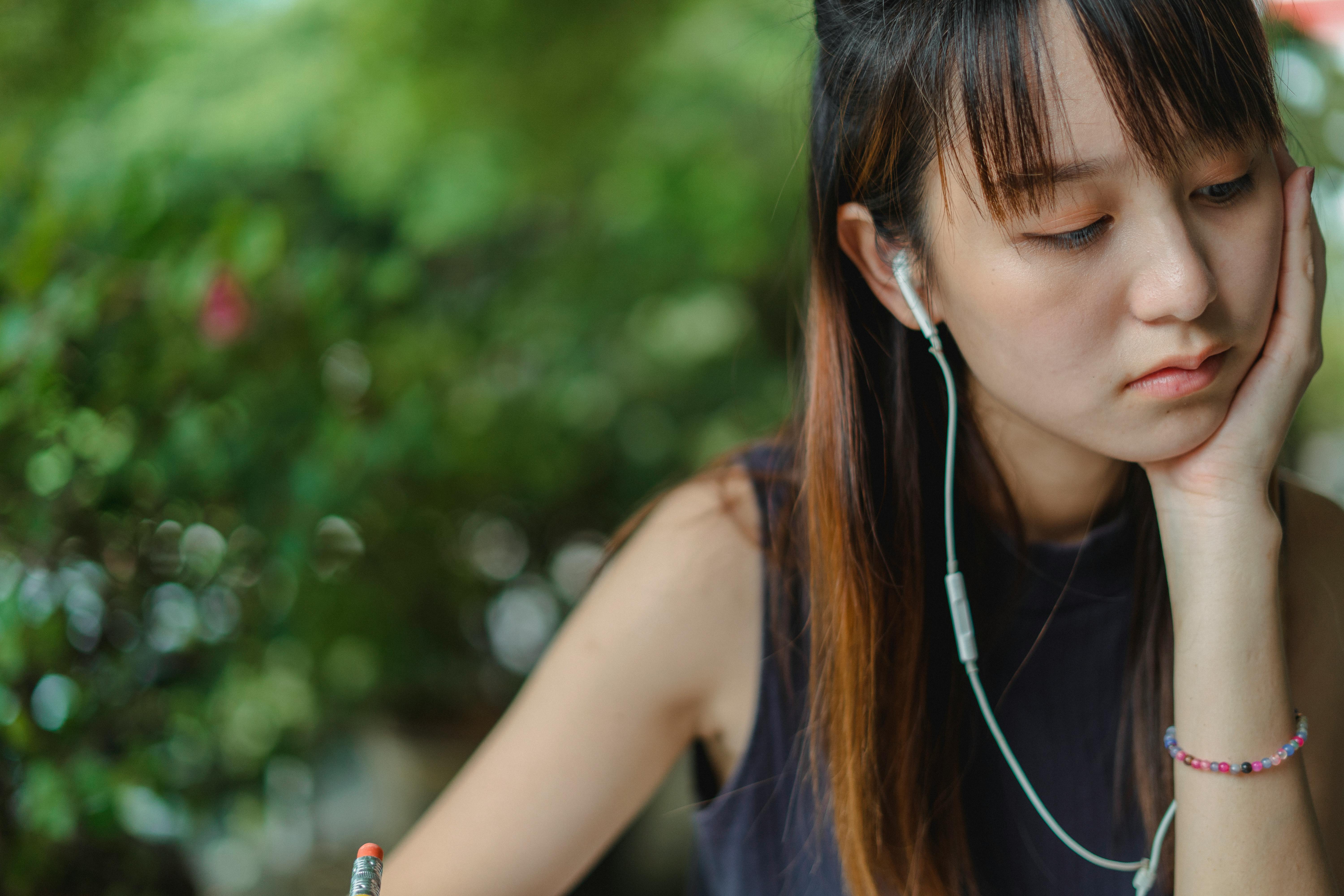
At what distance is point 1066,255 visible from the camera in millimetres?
821

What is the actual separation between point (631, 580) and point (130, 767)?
862 millimetres

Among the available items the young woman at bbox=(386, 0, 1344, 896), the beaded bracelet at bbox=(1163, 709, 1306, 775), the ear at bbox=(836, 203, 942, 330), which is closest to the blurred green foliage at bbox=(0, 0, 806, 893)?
the ear at bbox=(836, 203, 942, 330)

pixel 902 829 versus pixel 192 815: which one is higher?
pixel 192 815

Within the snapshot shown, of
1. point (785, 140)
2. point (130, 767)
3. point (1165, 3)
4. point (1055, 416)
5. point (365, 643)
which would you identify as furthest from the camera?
point (785, 140)

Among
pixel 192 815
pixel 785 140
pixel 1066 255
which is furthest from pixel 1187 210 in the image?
pixel 192 815

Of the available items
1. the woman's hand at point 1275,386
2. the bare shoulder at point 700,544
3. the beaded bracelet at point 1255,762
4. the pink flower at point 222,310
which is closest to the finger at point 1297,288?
the woman's hand at point 1275,386

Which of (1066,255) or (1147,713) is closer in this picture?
(1066,255)

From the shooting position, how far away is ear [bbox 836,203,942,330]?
100 centimetres

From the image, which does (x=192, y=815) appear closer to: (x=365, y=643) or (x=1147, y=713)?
(x=365, y=643)

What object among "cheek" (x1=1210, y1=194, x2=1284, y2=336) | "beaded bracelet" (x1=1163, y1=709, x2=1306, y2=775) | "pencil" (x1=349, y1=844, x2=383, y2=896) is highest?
"cheek" (x1=1210, y1=194, x2=1284, y2=336)

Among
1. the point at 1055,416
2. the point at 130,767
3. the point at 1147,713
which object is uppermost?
the point at 1055,416

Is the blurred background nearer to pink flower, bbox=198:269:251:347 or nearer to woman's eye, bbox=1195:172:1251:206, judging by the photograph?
pink flower, bbox=198:269:251:347

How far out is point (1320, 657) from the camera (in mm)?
1080

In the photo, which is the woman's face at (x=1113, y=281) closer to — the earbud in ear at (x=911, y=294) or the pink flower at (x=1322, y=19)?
the earbud in ear at (x=911, y=294)
